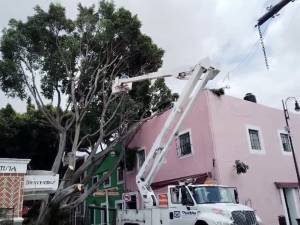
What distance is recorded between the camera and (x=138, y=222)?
1505 centimetres

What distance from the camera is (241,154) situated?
2000 cm

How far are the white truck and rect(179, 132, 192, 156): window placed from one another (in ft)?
10.8

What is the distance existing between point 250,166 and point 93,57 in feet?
36.3

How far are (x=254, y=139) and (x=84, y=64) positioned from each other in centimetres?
1088

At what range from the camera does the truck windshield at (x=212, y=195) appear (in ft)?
42.8

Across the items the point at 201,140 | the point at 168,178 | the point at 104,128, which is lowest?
the point at 168,178

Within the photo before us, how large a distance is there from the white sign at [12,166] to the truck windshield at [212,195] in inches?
240

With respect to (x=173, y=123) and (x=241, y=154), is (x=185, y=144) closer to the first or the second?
(x=241, y=154)

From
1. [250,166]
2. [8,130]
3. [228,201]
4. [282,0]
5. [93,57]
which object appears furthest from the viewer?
[8,130]

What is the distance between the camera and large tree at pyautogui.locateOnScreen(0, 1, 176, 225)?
2038cm

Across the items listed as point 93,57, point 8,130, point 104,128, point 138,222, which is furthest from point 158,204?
point 8,130

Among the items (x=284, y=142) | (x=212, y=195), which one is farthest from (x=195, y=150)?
(x=212, y=195)

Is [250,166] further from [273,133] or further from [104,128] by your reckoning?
[104,128]

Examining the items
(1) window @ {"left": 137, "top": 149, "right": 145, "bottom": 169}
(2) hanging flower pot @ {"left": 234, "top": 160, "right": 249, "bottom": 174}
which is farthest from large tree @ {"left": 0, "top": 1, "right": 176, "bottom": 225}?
(2) hanging flower pot @ {"left": 234, "top": 160, "right": 249, "bottom": 174}
